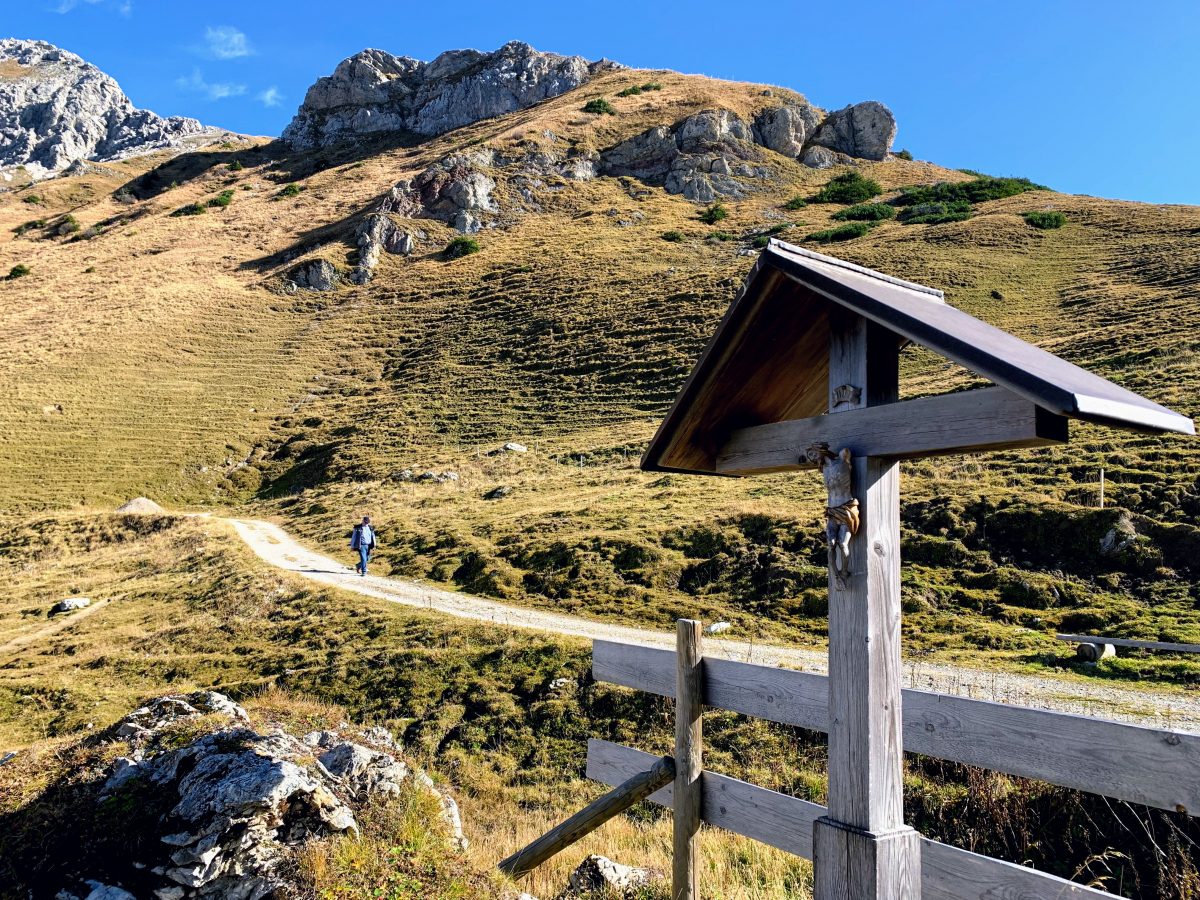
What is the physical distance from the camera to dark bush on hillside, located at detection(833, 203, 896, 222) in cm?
7206

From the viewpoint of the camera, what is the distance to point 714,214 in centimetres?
7881

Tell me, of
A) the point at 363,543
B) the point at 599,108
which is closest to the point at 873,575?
the point at 363,543

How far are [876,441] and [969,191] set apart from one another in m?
85.3

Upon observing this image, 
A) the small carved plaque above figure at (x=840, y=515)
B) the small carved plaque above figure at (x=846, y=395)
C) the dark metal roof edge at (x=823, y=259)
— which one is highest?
the dark metal roof edge at (x=823, y=259)

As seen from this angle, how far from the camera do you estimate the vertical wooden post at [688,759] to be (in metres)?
4.74

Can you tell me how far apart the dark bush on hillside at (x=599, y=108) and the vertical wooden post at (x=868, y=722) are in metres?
109

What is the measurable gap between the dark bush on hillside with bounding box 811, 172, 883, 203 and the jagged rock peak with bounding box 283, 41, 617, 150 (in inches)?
2314

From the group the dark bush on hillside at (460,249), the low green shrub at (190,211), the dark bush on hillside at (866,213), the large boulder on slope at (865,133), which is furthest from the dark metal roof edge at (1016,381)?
the low green shrub at (190,211)

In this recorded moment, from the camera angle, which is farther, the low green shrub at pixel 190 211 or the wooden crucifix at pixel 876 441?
the low green shrub at pixel 190 211

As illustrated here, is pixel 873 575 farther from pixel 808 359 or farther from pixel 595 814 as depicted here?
pixel 595 814

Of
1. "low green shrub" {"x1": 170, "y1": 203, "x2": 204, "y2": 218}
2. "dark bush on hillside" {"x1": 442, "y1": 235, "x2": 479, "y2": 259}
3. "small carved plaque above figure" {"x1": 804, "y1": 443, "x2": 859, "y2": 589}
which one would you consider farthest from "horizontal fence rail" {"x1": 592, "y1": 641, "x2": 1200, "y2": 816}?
"low green shrub" {"x1": 170, "y1": 203, "x2": 204, "y2": 218}

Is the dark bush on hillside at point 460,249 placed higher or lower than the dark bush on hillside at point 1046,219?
higher

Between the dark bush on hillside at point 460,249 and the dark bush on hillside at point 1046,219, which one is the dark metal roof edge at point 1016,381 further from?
the dark bush on hillside at point 460,249

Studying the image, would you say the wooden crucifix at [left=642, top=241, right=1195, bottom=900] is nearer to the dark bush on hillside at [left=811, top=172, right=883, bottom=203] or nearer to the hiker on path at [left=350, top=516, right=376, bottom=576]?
the hiker on path at [left=350, top=516, right=376, bottom=576]
